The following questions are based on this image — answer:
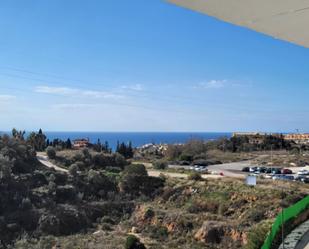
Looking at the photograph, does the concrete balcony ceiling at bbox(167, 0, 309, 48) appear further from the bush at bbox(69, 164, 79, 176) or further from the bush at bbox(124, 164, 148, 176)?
the bush at bbox(69, 164, 79, 176)

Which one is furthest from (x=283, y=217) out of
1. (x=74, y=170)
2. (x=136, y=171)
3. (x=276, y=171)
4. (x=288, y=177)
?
(x=276, y=171)

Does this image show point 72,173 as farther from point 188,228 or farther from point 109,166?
point 188,228

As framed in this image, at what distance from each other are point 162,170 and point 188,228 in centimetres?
1656

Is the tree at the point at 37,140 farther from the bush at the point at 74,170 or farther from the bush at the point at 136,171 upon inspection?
the bush at the point at 136,171

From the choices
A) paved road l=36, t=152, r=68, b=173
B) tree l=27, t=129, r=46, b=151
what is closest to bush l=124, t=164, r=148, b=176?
paved road l=36, t=152, r=68, b=173

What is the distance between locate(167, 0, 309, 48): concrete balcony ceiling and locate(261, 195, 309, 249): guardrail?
11.1 metres

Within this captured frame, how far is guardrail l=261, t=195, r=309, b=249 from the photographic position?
1223cm

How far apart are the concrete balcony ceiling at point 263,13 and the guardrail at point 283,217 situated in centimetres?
1106

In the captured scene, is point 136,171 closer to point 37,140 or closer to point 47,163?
point 47,163

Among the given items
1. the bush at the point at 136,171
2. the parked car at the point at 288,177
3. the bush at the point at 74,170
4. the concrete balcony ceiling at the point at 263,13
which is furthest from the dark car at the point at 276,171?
the concrete balcony ceiling at the point at 263,13

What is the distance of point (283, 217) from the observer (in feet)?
43.4

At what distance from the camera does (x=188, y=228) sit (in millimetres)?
25781

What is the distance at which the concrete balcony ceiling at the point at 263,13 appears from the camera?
1.31 m

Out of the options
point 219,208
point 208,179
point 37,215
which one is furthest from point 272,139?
point 37,215
